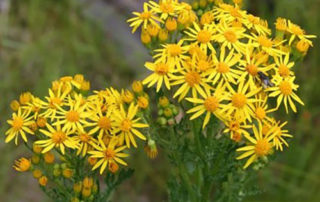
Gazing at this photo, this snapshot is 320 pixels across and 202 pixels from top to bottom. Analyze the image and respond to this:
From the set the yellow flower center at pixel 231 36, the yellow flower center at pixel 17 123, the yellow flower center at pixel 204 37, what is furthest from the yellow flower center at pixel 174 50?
the yellow flower center at pixel 17 123

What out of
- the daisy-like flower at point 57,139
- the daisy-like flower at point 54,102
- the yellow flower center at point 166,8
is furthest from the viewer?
the yellow flower center at point 166,8

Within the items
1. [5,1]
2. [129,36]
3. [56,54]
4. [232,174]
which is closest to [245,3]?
[129,36]

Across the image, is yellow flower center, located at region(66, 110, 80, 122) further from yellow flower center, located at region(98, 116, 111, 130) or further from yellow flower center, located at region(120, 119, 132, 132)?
yellow flower center, located at region(120, 119, 132, 132)

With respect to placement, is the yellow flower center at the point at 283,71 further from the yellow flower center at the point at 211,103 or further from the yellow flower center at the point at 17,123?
the yellow flower center at the point at 17,123

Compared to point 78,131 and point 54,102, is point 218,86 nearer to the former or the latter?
point 78,131

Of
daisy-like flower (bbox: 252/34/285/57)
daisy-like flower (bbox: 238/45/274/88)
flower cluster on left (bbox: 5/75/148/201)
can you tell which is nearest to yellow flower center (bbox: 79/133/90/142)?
flower cluster on left (bbox: 5/75/148/201)

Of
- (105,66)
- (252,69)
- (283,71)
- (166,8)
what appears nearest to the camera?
(252,69)

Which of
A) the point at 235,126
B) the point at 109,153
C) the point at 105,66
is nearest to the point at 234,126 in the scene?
the point at 235,126
